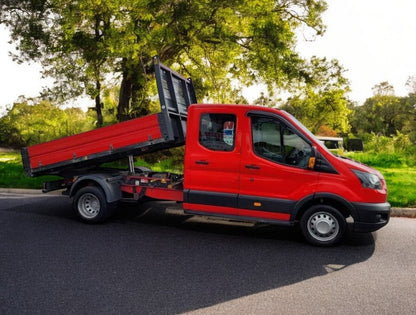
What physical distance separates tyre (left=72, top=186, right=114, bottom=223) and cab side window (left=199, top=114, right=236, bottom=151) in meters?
2.27

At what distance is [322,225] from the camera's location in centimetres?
570

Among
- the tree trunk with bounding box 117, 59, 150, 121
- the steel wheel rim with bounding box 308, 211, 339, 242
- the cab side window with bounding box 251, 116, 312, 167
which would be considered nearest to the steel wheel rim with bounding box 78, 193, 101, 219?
the cab side window with bounding box 251, 116, 312, 167

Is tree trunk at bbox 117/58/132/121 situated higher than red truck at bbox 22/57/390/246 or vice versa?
tree trunk at bbox 117/58/132/121

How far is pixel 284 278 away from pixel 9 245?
13.9 feet

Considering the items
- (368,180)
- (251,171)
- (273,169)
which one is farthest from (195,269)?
(368,180)

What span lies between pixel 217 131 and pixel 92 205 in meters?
2.95

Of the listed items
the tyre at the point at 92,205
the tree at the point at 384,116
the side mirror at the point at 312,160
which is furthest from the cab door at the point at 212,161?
the tree at the point at 384,116

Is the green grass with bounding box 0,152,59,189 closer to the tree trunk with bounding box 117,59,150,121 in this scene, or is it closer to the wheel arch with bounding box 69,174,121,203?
the wheel arch with bounding box 69,174,121,203

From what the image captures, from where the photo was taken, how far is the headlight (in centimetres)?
552

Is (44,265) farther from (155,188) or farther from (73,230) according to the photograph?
(155,188)

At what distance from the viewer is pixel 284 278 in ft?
14.7

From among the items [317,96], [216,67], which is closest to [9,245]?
[216,67]

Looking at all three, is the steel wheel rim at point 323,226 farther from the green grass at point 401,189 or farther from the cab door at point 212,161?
the green grass at point 401,189

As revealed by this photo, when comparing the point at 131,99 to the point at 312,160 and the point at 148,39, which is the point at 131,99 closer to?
the point at 148,39
